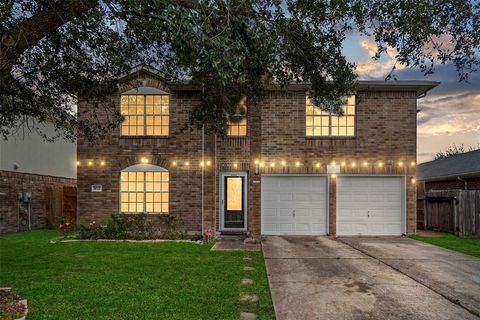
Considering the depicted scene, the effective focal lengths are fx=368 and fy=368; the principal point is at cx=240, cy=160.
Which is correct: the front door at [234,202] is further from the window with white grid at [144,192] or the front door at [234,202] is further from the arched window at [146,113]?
the arched window at [146,113]

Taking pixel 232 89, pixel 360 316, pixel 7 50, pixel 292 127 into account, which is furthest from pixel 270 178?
pixel 7 50

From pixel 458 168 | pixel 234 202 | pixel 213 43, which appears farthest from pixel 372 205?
pixel 213 43

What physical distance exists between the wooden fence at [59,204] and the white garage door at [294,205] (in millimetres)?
9219

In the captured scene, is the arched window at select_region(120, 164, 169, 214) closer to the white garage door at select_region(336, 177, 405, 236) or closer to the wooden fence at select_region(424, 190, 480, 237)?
the white garage door at select_region(336, 177, 405, 236)

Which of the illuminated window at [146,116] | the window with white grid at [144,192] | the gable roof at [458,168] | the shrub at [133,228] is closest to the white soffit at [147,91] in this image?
the illuminated window at [146,116]

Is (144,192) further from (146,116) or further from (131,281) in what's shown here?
(131,281)

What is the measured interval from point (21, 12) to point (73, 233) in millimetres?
8853

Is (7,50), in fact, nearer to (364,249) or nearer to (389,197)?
(364,249)

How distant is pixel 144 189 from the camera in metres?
13.8

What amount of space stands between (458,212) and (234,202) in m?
8.70

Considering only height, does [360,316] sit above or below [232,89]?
below

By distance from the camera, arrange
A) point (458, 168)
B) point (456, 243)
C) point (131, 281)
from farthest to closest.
A: point (458, 168) < point (456, 243) < point (131, 281)

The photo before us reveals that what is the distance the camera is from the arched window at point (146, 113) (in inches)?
551

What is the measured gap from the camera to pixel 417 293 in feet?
20.9
